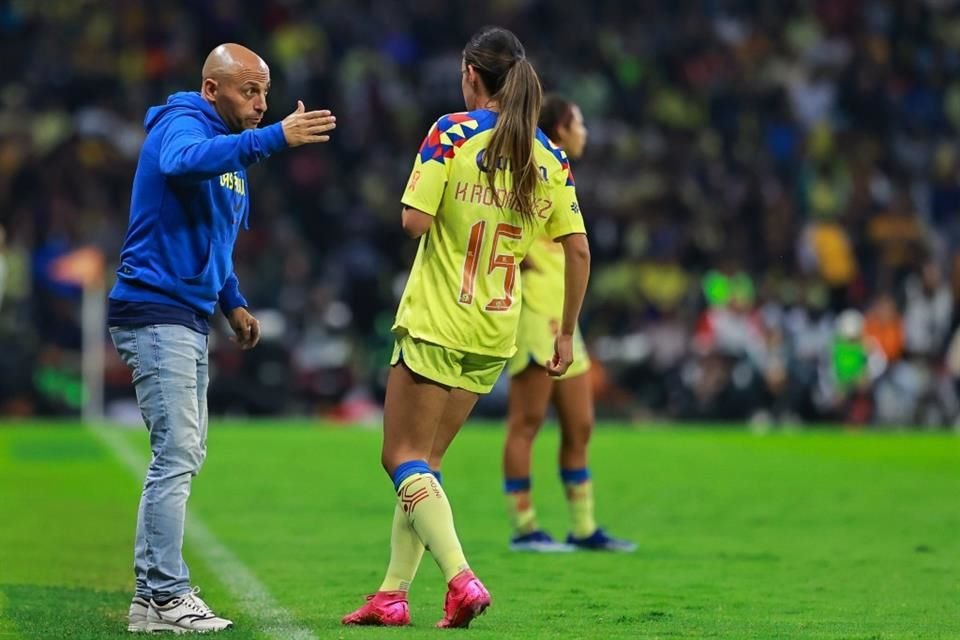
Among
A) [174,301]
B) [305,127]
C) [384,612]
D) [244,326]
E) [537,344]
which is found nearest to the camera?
[305,127]

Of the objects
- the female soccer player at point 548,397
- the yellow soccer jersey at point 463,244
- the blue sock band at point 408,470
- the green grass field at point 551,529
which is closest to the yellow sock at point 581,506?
the female soccer player at point 548,397

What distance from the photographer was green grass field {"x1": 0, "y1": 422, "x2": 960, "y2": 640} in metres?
7.72

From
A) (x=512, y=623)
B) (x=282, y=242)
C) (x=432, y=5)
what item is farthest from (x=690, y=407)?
(x=512, y=623)

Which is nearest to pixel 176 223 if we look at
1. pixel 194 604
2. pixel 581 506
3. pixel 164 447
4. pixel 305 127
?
pixel 305 127

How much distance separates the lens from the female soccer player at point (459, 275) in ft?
23.1

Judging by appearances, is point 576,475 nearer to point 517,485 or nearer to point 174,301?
point 517,485

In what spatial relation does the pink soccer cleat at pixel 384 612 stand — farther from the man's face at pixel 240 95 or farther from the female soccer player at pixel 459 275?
the man's face at pixel 240 95

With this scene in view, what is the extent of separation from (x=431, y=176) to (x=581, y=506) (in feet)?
13.6

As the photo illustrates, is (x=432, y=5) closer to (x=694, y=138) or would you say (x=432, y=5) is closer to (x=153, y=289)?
(x=694, y=138)

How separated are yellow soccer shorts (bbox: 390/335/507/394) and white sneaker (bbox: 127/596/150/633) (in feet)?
4.45

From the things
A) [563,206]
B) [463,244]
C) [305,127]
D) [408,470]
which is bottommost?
[408,470]

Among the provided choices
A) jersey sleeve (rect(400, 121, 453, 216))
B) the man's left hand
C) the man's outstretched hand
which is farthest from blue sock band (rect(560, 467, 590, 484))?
the man's outstretched hand

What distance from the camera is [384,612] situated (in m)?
7.25

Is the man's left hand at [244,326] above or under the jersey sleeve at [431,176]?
under
